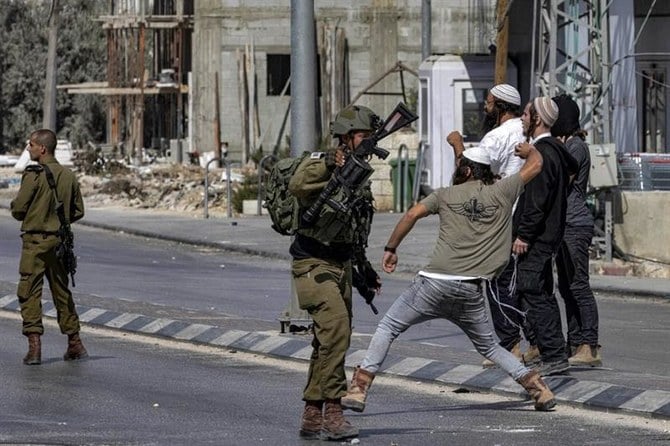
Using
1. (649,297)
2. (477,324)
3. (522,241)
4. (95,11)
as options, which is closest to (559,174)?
(522,241)

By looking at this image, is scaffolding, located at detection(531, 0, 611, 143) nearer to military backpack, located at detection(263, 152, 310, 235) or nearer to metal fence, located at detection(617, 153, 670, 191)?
metal fence, located at detection(617, 153, 670, 191)

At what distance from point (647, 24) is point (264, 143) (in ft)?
65.3

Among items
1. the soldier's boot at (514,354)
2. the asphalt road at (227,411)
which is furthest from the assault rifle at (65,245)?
the soldier's boot at (514,354)

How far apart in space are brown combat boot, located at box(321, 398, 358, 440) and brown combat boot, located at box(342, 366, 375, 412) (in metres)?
0.37

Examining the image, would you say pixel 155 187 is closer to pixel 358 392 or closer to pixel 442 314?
pixel 442 314

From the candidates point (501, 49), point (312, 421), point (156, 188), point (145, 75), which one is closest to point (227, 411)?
point (312, 421)

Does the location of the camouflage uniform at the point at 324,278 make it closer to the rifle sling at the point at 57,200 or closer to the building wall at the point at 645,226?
the rifle sling at the point at 57,200

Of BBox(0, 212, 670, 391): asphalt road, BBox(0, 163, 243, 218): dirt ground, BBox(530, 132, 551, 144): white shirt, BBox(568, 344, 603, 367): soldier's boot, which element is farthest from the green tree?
BBox(530, 132, 551, 144): white shirt

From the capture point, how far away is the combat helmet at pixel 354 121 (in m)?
9.11

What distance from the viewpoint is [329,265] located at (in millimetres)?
9320

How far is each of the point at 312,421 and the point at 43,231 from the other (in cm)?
394

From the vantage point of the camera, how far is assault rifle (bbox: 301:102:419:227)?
894cm

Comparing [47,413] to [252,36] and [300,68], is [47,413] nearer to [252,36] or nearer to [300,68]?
[300,68]

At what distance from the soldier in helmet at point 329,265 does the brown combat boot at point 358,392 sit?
275 mm
